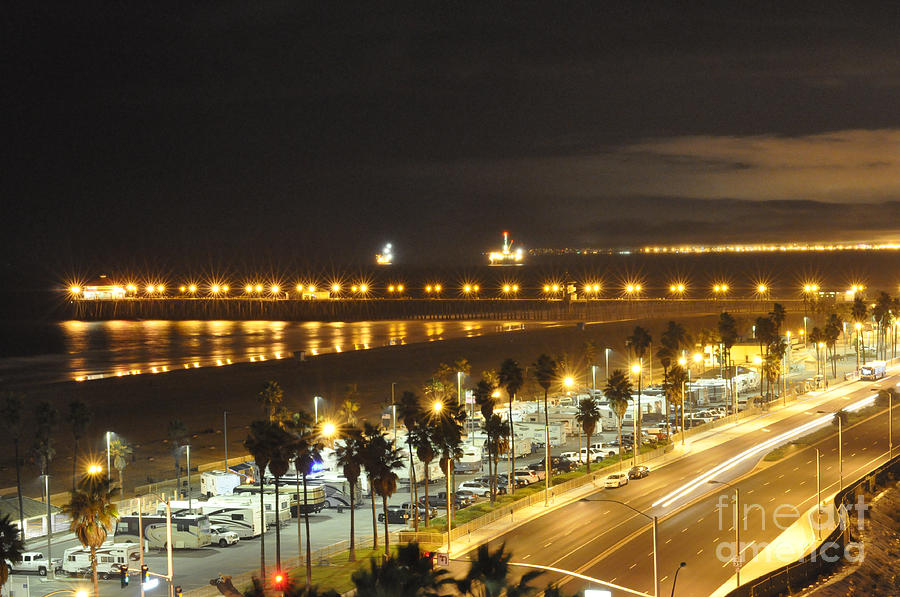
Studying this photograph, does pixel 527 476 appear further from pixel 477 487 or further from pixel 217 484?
pixel 217 484

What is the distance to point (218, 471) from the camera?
150 feet

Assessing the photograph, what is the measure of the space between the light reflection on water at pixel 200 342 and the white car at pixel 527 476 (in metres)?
51.0

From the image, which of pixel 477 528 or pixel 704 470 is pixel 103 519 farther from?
pixel 704 470

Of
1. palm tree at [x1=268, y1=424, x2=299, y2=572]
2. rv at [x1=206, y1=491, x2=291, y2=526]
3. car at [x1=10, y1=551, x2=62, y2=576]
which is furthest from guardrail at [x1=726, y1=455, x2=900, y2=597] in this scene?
car at [x1=10, y1=551, x2=62, y2=576]

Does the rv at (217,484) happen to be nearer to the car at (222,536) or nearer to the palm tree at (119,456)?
the palm tree at (119,456)

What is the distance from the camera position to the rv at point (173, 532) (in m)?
36.5

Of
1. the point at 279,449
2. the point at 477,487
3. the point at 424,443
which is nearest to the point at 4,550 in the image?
the point at 279,449

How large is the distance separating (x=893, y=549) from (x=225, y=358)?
80397 mm

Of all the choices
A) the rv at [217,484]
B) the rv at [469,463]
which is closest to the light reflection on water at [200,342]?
the rv at [469,463]

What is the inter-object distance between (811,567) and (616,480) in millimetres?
13035

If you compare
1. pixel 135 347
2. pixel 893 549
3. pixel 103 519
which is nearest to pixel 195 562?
pixel 103 519

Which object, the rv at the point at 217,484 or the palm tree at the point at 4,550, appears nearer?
the palm tree at the point at 4,550

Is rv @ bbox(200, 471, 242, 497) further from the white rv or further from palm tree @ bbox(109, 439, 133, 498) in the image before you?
palm tree @ bbox(109, 439, 133, 498)

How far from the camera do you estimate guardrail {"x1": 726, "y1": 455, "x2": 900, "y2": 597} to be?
28.5 metres
